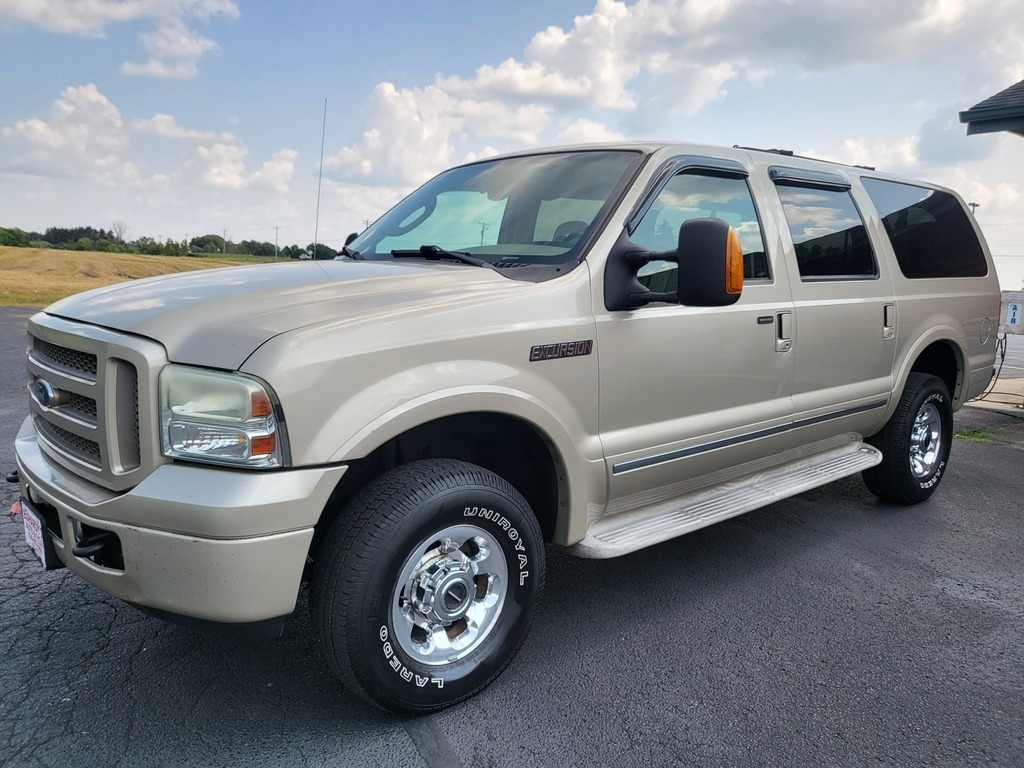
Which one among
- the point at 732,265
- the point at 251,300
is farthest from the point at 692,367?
the point at 251,300

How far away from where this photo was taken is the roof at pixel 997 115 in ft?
29.2

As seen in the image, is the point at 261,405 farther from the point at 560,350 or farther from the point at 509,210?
the point at 509,210

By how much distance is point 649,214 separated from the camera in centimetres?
316

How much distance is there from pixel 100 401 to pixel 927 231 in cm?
A: 479

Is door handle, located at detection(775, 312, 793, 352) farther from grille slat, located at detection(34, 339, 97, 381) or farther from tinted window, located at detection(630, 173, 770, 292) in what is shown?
grille slat, located at detection(34, 339, 97, 381)

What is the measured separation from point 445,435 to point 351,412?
630 millimetres

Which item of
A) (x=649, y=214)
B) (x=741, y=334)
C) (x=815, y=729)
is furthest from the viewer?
(x=741, y=334)

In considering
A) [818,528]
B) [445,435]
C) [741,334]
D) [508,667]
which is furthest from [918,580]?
[445,435]

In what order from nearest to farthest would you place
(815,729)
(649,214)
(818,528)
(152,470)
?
(152,470) < (815,729) < (649,214) < (818,528)

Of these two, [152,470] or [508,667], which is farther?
[508,667]

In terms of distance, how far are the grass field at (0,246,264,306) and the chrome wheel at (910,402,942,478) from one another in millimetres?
21861

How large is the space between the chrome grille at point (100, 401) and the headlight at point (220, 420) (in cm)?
5

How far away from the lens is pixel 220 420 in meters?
2.06

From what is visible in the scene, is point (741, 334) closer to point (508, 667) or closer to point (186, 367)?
point (508, 667)
